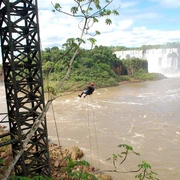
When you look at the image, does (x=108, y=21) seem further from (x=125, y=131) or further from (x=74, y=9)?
(x=125, y=131)

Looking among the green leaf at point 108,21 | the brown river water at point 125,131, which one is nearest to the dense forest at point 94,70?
the brown river water at point 125,131

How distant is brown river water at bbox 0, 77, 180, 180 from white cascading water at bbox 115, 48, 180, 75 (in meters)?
27.0

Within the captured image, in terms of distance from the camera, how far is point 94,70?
109 ft

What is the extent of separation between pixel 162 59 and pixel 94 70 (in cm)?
2041

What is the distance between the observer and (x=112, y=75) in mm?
34031

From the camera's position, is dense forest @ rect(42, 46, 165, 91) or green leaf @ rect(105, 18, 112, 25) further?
dense forest @ rect(42, 46, 165, 91)

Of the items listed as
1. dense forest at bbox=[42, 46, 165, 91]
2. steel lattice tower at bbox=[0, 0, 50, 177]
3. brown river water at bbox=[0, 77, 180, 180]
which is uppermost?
steel lattice tower at bbox=[0, 0, 50, 177]

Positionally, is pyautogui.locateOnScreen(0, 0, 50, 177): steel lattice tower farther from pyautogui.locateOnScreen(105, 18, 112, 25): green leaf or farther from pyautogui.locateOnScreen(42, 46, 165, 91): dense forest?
pyautogui.locateOnScreen(42, 46, 165, 91): dense forest

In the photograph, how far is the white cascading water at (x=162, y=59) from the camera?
150ft

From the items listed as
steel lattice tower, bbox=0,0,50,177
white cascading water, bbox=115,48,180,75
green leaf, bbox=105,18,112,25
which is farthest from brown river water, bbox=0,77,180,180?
white cascading water, bbox=115,48,180,75

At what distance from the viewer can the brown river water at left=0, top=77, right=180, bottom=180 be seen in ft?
30.5

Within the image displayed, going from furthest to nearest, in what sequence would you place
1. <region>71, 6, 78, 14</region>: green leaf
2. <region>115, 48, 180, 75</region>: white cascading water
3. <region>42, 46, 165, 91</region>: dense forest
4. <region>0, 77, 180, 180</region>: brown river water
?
<region>115, 48, 180, 75</region>: white cascading water → <region>42, 46, 165, 91</region>: dense forest → <region>0, 77, 180, 180</region>: brown river water → <region>71, 6, 78, 14</region>: green leaf

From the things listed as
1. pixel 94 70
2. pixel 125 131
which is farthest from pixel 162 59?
pixel 125 131

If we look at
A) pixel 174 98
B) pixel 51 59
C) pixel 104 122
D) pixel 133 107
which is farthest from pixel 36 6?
pixel 51 59
